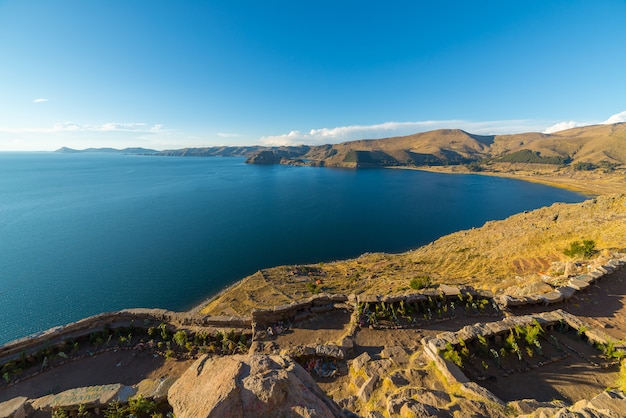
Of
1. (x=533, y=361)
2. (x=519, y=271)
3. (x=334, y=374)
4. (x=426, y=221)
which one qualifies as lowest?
(x=426, y=221)

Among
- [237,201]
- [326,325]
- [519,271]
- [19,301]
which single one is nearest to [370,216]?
[237,201]

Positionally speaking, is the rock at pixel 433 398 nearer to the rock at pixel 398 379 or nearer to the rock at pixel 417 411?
the rock at pixel 417 411

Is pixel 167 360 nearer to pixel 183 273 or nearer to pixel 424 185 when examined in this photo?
pixel 183 273

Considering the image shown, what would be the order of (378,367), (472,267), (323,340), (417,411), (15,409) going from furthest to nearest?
(472,267) < (323,340) < (378,367) < (15,409) < (417,411)

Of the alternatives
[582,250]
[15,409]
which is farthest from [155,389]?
[582,250]

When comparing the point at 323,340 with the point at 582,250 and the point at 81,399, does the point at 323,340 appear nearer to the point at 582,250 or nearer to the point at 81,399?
the point at 81,399

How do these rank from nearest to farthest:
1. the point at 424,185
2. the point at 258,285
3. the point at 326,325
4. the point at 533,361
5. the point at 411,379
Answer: the point at 411,379 < the point at 533,361 < the point at 326,325 < the point at 258,285 < the point at 424,185
